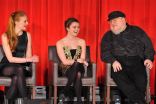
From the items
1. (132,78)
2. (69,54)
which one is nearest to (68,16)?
(69,54)

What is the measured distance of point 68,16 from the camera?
445 centimetres

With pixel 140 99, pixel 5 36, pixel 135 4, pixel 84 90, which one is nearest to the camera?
pixel 140 99

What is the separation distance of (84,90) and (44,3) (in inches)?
65.9

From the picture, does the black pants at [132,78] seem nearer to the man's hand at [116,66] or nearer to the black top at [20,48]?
the man's hand at [116,66]

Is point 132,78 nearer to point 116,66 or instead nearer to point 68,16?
point 116,66

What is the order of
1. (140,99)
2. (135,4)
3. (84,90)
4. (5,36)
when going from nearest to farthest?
(140,99) < (5,36) < (84,90) < (135,4)

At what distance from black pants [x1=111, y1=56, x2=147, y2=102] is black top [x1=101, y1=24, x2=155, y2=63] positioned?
92 millimetres

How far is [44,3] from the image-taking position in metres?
4.38

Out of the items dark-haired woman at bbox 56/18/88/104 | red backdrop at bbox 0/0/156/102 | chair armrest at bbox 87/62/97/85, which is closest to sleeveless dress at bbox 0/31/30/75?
dark-haired woman at bbox 56/18/88/104

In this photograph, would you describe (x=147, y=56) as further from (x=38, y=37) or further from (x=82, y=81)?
(x=38, y=37)

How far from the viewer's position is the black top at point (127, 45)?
Result: 3.65 metres

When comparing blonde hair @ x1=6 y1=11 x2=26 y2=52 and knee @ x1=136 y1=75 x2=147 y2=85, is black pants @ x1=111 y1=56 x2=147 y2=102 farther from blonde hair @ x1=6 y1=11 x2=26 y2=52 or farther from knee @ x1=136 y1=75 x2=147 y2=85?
blonde hair @ x1=6 y1=11 x2=26 y2=52

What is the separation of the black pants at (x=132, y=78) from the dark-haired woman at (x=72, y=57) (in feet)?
1.65

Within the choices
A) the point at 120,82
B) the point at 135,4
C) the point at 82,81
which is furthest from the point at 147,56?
the point at 135,4
